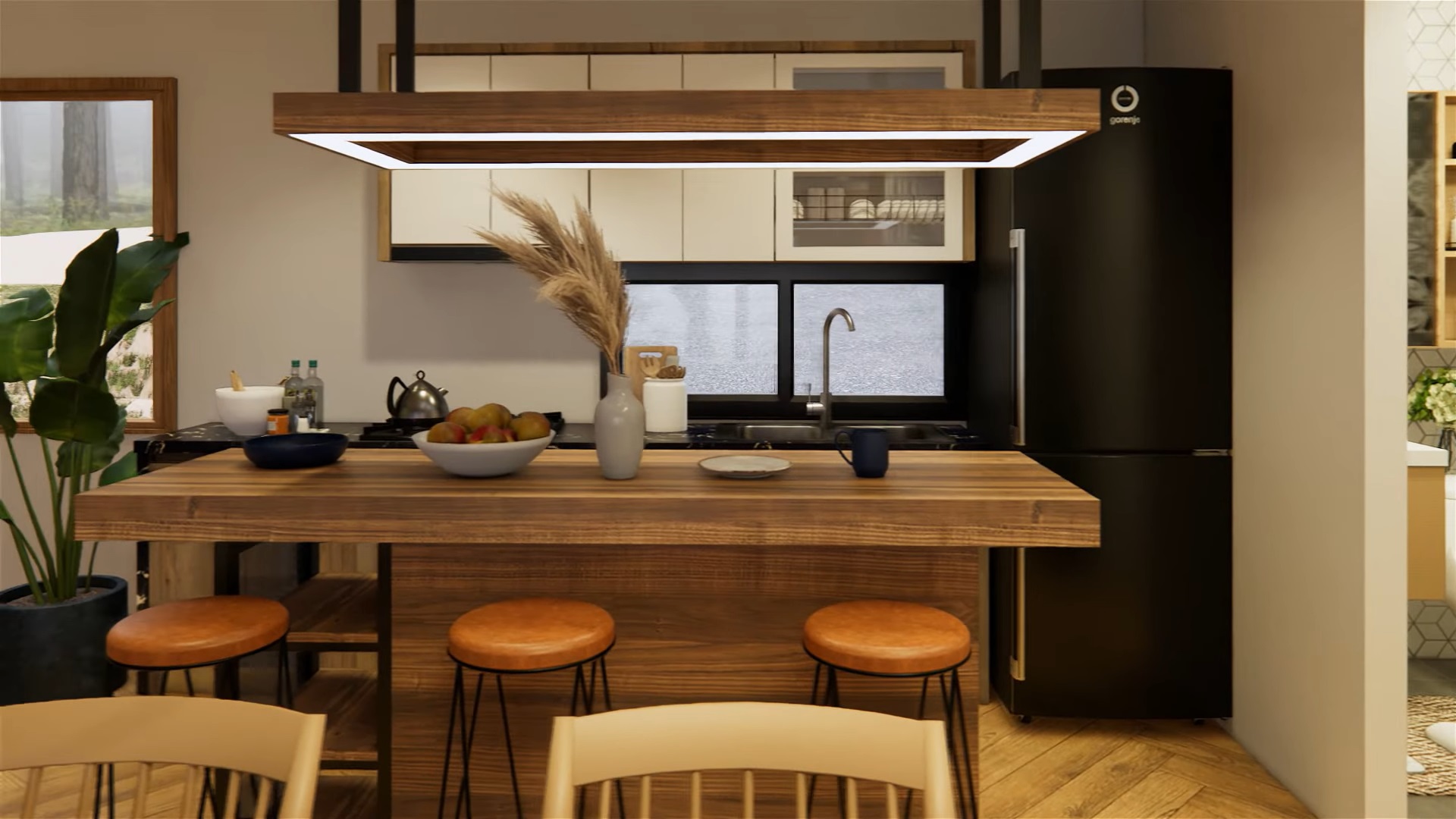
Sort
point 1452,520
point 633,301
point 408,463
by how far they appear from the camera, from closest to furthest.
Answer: point 408,463 → point 1452,520 → point 633,301

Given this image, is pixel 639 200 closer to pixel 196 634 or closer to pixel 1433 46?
pixel 196 634

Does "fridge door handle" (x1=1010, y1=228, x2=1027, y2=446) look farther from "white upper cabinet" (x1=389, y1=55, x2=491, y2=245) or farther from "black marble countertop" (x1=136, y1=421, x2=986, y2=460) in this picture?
"white upper cabinet" (x1=389, y1=55, x2=491, y2=245)

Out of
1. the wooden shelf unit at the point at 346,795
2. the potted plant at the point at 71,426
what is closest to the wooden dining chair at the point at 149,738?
the wooden shelf unit at the point at 346,795

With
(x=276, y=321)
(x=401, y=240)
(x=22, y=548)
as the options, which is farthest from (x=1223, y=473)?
(x=22, y=548)

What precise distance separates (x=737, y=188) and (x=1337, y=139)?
1.95 meters

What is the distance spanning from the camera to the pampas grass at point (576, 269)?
229 centimetres

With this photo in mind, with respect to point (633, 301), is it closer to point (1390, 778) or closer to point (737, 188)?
point (737, 188)

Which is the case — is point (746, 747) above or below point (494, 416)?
Answer: below

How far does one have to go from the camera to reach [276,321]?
425 centimetres

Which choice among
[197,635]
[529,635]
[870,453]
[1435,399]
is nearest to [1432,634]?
[1435,399]

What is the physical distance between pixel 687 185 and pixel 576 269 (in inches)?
64.1

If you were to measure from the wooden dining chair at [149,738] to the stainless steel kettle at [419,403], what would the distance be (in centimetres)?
266

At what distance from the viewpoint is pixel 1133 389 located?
3.43 meters

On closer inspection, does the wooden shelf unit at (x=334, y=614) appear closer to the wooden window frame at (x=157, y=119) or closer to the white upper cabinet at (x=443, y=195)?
the white upper cabinet at (x=443, y=195)
